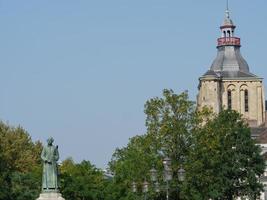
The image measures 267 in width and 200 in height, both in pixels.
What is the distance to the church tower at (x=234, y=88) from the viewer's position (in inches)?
6181

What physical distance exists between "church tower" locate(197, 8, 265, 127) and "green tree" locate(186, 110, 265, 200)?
65.7 meters

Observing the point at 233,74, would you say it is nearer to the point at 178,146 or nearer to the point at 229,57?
the point at 229,57

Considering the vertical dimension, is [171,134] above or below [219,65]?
below

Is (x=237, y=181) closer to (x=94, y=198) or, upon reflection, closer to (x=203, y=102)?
(x=94, y=198)

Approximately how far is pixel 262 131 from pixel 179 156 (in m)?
81.3

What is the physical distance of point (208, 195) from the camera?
7369cm

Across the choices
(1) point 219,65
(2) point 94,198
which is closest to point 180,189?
(2) point 94,198

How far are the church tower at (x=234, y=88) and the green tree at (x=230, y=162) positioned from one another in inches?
2585

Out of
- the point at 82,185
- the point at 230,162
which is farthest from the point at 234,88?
the point at 82,185

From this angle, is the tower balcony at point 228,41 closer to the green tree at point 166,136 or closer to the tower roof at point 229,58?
the tower roof at point 229,58

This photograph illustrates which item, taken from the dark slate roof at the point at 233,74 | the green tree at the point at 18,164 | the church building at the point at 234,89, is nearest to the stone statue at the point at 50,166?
the green tree at the point at 18,164

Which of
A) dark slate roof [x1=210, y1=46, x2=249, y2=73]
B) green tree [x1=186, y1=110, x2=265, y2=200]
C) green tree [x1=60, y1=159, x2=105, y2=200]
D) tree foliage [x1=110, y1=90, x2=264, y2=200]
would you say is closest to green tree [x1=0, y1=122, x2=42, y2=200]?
green tree [x1=60, y1=159, x2=105, y2=200]

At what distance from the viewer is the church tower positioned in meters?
157

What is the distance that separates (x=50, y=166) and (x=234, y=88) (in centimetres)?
11264
